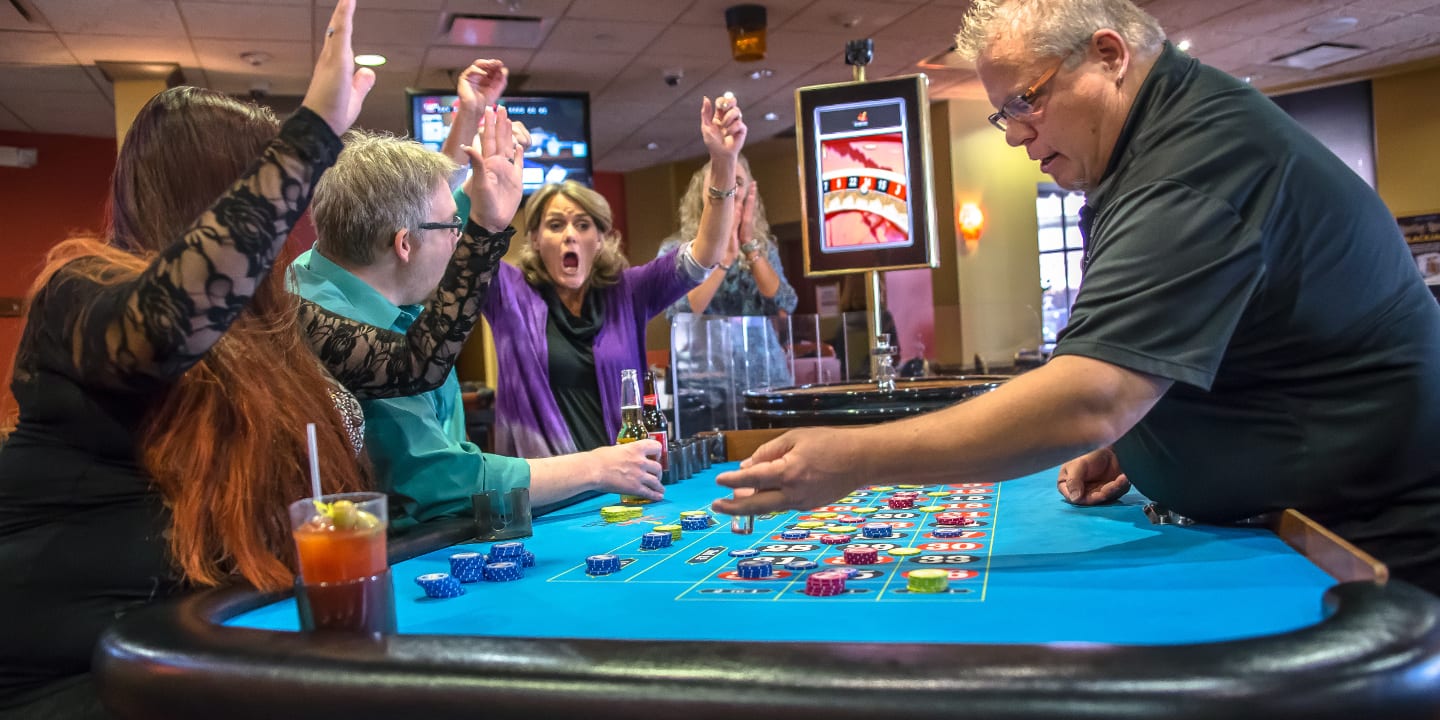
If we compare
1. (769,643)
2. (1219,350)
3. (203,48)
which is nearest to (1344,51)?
(203,48)

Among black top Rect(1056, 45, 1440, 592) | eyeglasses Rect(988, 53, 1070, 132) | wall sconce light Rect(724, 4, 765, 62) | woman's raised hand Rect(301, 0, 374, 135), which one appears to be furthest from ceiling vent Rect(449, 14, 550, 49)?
black top Rect(1056, 45, 1440, 592)

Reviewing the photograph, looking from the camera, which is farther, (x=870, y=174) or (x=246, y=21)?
(x=246, y=21)

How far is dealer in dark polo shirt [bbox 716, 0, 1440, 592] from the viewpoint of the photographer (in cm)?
138

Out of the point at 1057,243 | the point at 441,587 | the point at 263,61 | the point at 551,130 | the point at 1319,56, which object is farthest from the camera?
the point at 1057,243

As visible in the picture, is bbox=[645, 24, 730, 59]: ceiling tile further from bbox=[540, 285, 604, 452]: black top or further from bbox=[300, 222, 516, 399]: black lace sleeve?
bbox=[300, 222, 516, 399]: black lace sleeve

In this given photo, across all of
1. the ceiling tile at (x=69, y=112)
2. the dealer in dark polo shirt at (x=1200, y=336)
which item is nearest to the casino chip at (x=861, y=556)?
the dealer in dark polo shirt at (x=1200, y=336)

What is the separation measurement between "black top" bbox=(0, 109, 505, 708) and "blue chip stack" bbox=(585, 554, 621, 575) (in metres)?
0.53

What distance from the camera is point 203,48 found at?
702cm

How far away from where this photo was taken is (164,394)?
142cm

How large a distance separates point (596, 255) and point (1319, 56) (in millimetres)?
8220

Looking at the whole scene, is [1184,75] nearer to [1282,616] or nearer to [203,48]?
[1282,616]

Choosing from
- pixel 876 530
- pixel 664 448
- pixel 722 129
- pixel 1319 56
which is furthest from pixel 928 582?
pixel 1319 56

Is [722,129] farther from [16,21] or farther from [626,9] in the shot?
[16,21]

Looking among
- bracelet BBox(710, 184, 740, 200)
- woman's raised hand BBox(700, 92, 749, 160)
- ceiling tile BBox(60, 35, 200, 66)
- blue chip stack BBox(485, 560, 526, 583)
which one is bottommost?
blue chip stack BBox(485, 560, 526, 583)
